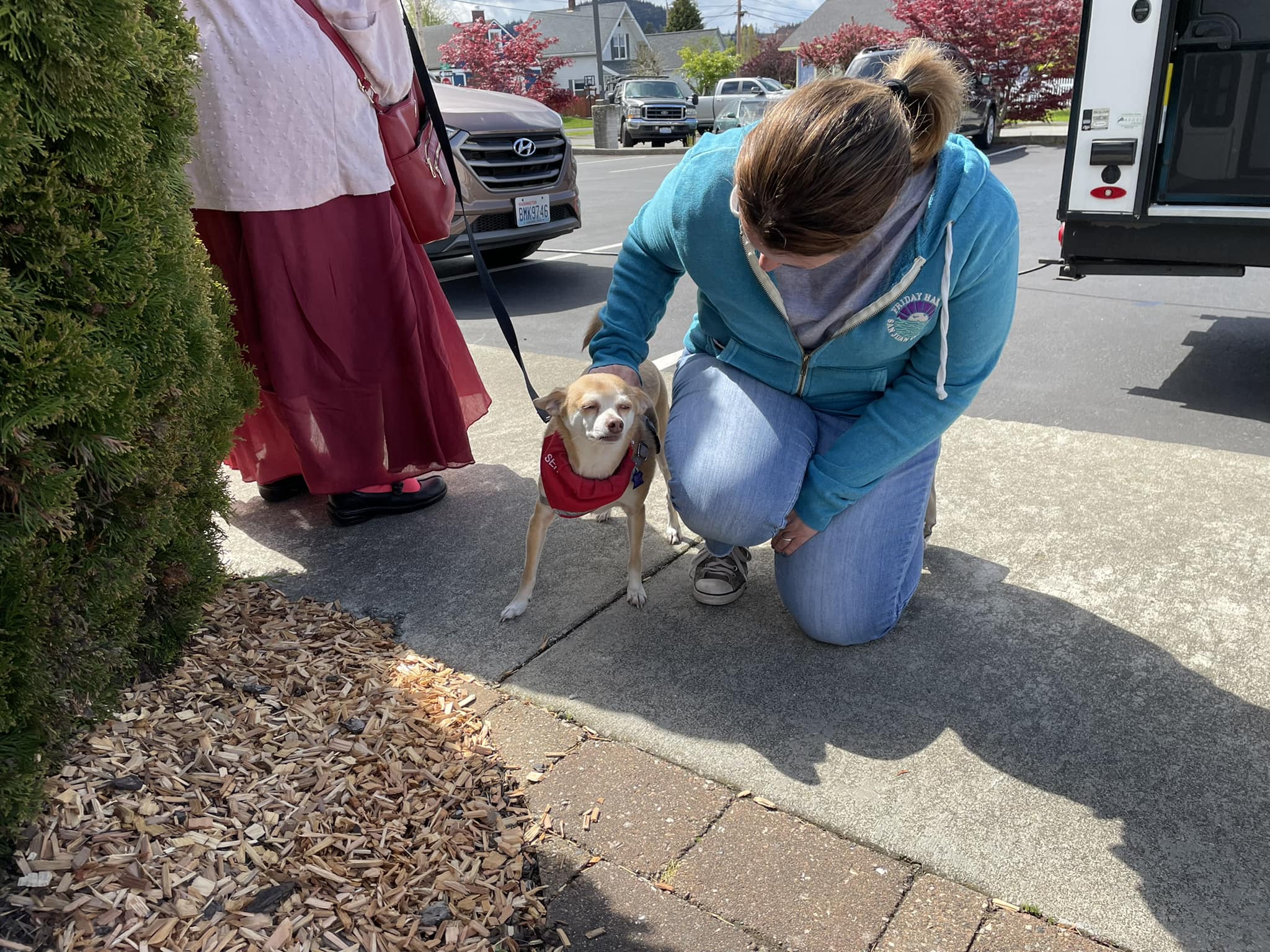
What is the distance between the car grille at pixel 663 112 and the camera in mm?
28281

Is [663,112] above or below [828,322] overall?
below

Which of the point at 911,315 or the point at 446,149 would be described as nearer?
the point at 911,315

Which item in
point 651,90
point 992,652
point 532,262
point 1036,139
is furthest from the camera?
point 651,90

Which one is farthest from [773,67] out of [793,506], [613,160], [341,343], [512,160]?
[793,506]

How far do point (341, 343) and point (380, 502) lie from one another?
702 mm

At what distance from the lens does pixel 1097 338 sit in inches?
233

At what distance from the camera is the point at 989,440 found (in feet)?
13.5

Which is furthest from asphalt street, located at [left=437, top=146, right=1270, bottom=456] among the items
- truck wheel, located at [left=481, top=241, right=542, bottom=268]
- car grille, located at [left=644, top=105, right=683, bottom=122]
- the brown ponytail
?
car grille, located at [left=644, top=105, right=683, bottom=122]

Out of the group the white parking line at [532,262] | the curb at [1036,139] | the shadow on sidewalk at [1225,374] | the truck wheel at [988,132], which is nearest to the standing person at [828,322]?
the shadow on sidewalk at [1225,374]

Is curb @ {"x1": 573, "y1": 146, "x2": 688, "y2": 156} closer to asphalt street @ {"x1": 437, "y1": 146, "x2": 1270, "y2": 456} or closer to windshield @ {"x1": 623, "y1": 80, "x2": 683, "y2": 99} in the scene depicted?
windshield @ {"x1": 623, "y1": 80, "x2": 683, "y2": 99}

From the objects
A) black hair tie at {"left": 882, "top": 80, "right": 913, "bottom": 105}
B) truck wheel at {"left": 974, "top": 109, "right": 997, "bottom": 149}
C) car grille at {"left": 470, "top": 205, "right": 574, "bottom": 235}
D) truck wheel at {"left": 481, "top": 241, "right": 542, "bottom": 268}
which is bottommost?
truck wheel at {"left": 974, "top": 109, "right": 997, "bottom": 149}

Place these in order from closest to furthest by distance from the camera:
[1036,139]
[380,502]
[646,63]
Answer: [380,502] → [1036,139] → [646,63]

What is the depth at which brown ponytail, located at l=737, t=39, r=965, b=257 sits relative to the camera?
1.93 metres

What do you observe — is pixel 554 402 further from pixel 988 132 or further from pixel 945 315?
pixel 988 132
